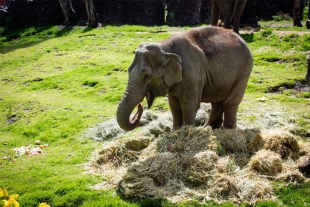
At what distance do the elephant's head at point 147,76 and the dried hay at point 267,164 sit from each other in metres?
1.95

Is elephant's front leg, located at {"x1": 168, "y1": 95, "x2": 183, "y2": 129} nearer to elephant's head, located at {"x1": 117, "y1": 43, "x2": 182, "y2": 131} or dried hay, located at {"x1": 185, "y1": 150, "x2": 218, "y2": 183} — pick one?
elephant's head, located at {"x1": 117, "y1": 43, "x2": 182, "y2": 131}

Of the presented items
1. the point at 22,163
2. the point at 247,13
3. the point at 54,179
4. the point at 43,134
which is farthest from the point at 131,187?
the point at 247,13

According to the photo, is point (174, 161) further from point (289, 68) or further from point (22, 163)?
point (289, 68)

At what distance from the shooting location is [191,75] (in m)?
7.36

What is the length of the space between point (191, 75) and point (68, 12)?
1872 cm

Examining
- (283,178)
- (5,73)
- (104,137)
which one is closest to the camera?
(283,178)

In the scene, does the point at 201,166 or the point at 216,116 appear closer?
the point at 201,166

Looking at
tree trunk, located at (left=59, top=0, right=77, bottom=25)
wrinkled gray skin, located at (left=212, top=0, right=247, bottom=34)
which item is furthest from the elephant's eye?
tree trunk, located at (left=59, top=0, right=77, bottom=25)

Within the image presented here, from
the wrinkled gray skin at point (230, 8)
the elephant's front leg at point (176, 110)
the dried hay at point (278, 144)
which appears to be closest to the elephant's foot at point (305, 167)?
the dried hay at point (278, 144)

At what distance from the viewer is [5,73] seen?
1684cm

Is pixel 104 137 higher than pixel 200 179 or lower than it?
lower

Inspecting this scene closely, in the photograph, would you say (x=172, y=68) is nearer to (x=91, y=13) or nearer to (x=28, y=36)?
(x=91, y=13)

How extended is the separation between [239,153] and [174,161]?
1.32 m

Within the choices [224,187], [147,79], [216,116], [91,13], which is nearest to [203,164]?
[224,187]
